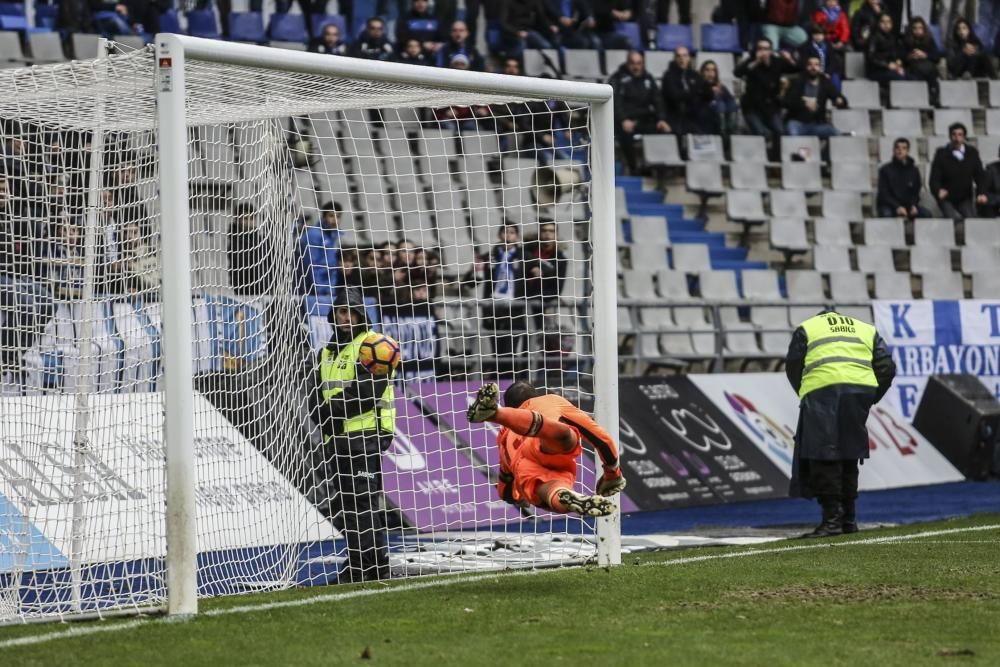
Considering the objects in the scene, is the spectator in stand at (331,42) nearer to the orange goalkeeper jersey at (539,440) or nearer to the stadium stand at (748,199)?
the stadium stand at (748,199)

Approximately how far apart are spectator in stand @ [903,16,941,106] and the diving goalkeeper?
16.4m

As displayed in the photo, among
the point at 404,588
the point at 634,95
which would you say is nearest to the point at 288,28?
the point at 634,95

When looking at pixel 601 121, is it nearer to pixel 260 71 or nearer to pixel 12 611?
pixel 260 71

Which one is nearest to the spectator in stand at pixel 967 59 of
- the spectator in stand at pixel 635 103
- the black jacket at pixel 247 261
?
the spectator in stand at pixel 635 103

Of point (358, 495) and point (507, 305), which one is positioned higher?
point (507, 305)

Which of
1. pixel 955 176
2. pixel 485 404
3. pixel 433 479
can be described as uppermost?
pixel 955 176

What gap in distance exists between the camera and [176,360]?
7.00 meters

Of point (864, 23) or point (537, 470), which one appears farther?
point (864, 23)

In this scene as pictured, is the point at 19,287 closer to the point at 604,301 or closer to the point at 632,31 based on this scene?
the point at 604,301

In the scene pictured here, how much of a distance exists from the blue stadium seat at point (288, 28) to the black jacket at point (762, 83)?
5729 millimetres

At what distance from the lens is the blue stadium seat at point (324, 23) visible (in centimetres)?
1928

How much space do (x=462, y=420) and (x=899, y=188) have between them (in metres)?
10.9

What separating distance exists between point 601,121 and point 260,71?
87.5 inches

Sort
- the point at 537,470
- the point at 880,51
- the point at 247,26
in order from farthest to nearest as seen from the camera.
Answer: the point at 880,51
the point at 247,26
the point at 537,470
